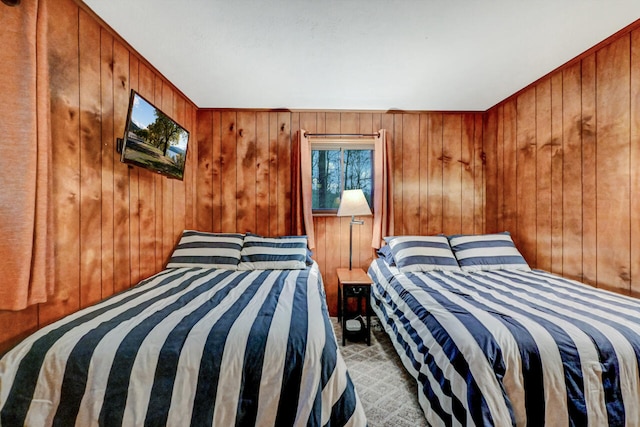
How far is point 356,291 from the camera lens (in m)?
2.36

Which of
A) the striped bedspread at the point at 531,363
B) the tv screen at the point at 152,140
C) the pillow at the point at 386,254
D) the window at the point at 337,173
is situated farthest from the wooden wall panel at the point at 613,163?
the tv screen at the point at 152,140

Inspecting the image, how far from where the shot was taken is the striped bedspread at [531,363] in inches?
41.5

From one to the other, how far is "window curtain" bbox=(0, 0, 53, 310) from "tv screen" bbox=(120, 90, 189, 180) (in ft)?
1.41

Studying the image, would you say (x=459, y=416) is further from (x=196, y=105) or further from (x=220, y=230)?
(x=196, y=105)

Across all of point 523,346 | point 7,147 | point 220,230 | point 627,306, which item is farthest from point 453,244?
point 7,147

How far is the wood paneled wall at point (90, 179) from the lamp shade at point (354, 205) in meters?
1.76

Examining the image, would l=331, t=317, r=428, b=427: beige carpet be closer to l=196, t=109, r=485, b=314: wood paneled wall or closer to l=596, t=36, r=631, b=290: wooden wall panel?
l=196, t=109, r=485, b=314: wood paneled wall

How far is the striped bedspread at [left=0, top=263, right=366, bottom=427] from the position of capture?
38.0 inches

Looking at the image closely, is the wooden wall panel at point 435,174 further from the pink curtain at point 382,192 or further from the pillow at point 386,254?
the pillow at point 386,254

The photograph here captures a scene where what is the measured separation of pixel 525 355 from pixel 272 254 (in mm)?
1879

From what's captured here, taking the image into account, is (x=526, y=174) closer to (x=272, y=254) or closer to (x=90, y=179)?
(x=272, y=254)

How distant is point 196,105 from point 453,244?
310cm

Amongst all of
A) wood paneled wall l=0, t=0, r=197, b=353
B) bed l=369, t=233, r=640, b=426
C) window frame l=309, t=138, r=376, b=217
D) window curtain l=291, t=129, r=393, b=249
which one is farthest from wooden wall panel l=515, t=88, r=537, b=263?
wood paneled wall l=0, t=0, r=197, b=353

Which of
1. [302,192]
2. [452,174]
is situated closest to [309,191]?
[302,192]
